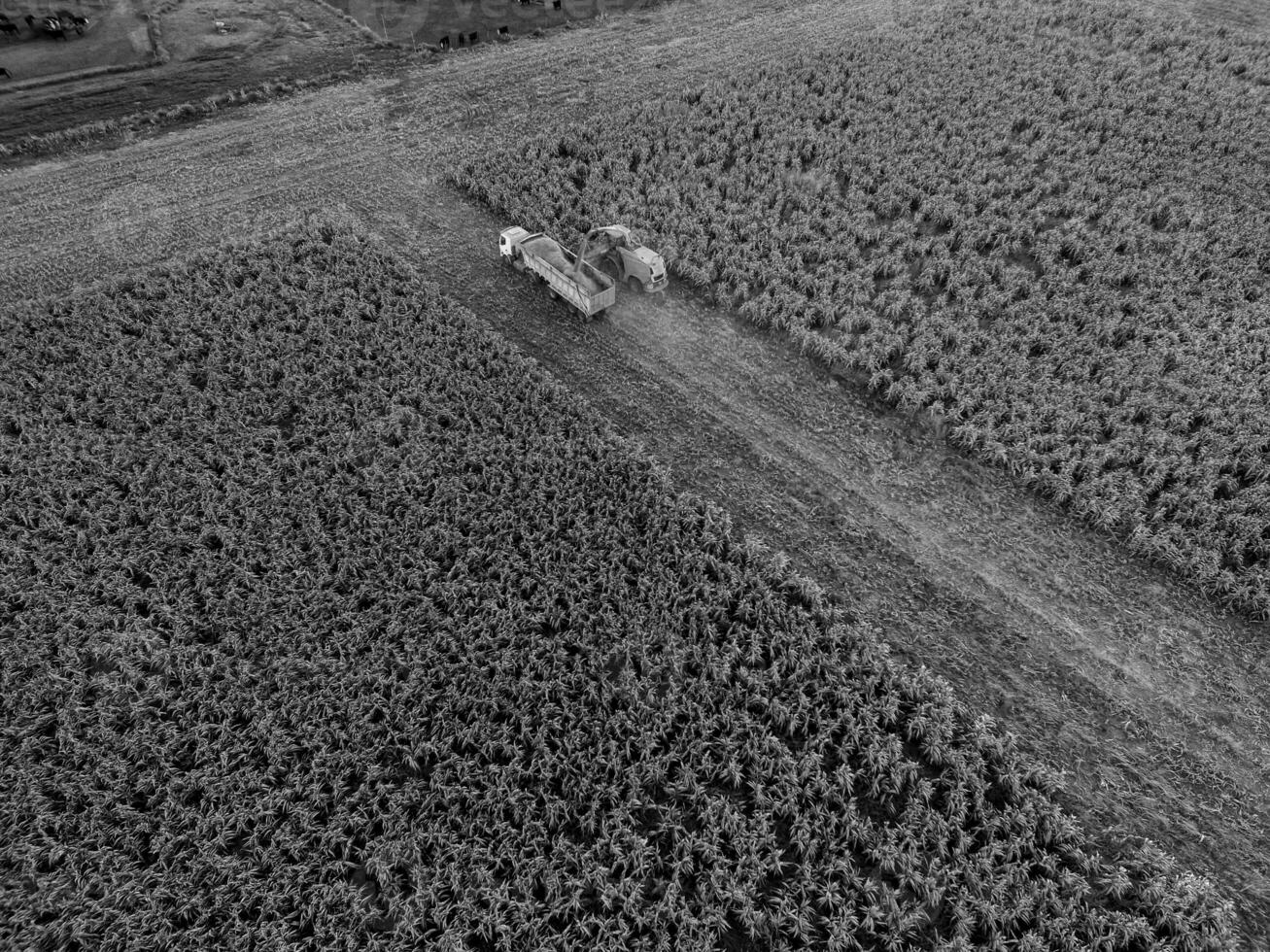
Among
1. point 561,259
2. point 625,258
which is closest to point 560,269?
point 561,259

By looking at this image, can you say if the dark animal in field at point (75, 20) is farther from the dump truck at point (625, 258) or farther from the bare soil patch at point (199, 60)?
the dump truck at point (625, 258)

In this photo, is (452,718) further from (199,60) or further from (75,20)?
(75,20)

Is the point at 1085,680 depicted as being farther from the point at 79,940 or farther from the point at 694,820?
the point at 79,940

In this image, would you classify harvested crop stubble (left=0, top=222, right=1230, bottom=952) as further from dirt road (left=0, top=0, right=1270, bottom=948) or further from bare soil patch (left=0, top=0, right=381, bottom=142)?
bare soil patch (left=0, top=0, right=381, bottom=142)

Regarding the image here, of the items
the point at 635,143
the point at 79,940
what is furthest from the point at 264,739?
the point at 635,143

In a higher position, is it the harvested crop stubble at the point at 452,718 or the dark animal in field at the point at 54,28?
the dark animal in field at the point at 54,28

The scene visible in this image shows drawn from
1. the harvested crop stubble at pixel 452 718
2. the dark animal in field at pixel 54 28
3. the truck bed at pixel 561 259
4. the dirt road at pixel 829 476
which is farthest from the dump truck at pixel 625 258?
the dark animal in field at pixel 54 28

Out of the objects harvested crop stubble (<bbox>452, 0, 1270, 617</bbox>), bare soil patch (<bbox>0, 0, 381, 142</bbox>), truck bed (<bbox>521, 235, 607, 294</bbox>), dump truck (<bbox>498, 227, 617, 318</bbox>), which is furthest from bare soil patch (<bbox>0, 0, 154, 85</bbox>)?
truck bed (<bbox>521, 235, 607, 294</bbox>)
